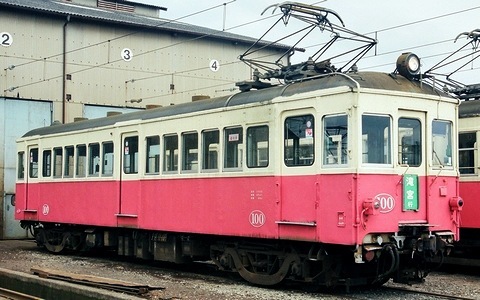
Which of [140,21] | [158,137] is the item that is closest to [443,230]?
[158,137]

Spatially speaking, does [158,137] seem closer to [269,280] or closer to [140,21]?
[269,280]

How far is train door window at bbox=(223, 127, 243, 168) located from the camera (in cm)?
1305

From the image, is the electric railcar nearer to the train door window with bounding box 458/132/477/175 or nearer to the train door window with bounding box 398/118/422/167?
the train door window with bounding box 398/118/422/167

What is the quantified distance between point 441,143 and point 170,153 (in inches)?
217

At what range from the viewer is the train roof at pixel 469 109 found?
15.0 metres

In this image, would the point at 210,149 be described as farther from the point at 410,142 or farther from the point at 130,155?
the point at 410,142

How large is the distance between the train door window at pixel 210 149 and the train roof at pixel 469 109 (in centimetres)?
543

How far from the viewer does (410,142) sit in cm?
1196

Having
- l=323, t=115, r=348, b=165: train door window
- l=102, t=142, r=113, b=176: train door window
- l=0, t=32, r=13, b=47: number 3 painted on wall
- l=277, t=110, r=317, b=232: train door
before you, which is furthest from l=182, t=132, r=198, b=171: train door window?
l=0, t=32, r=13, b=47: number 3 painted on wall

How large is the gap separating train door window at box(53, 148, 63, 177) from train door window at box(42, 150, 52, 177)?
275mm

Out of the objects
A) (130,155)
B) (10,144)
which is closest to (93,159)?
(130,155)

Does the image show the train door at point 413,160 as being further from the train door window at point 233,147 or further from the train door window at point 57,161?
the train door window at point 57,161

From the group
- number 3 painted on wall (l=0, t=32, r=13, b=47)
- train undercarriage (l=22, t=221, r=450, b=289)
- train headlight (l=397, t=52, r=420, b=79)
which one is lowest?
train undercarriage (l=22, t=221, r=450, b=289)

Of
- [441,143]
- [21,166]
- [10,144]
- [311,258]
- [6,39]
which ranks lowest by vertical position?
[311,258]
